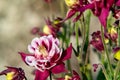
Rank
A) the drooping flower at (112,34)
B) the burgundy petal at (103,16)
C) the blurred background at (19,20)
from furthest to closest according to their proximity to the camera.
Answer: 1. the blurred background at (19,20)
2. the drooping flower at (112,34)
3. the burgundy petal at (103,16)

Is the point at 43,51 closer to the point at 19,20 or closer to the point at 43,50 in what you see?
the point at 43,50

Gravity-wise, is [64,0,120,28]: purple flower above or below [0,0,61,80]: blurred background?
above

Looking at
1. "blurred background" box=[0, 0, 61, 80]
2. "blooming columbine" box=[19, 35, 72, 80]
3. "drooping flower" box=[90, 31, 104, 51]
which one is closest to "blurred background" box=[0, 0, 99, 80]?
"blurred background" box=[0, 0, 61, 80]

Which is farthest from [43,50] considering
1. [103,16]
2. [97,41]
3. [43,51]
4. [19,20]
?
[19,20]

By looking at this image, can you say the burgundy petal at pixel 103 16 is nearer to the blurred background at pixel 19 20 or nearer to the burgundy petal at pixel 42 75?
the burgundy petal at pixel 42 75

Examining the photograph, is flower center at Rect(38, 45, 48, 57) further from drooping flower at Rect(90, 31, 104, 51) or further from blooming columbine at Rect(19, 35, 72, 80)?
drooping flower at Rect(90, 31, 104, 51)

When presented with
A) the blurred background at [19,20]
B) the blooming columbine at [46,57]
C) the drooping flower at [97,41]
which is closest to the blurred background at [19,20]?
the blurred background at [19,20]
